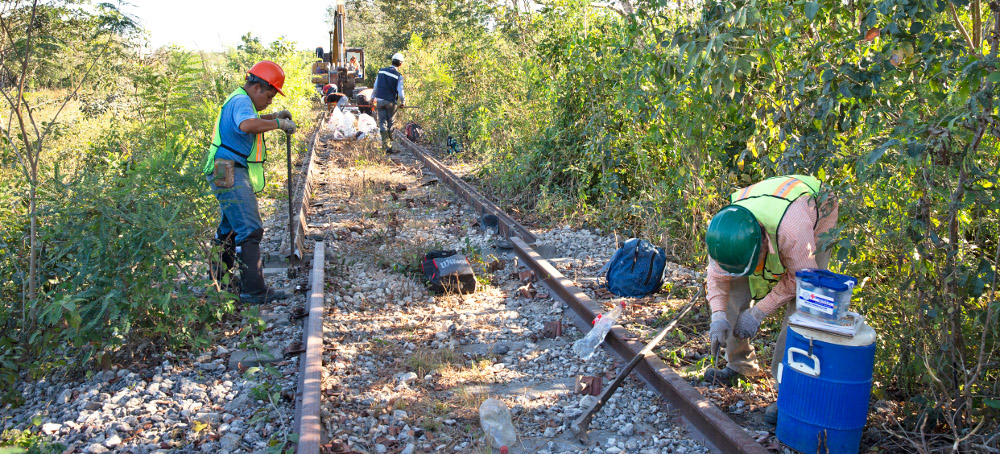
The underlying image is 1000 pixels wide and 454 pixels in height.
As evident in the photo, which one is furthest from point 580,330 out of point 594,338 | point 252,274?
point 252,274

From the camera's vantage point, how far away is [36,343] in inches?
171

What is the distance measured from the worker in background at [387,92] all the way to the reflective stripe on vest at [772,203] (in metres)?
12.3

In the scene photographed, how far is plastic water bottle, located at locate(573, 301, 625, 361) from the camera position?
462 centimetres

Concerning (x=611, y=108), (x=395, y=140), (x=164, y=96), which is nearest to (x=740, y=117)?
(x=611, y=108)

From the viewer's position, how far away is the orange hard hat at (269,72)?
5672 mm

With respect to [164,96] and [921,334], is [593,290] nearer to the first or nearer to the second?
[921,334]

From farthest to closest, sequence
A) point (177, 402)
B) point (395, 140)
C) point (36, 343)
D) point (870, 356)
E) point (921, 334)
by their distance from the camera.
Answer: point (395, 140) < point (36, 343) < point (177, 402) < point (921, 334) < point (870, 356)

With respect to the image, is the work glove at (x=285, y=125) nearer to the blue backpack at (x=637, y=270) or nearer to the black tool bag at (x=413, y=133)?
the blue backpack at (x=637, y=270)

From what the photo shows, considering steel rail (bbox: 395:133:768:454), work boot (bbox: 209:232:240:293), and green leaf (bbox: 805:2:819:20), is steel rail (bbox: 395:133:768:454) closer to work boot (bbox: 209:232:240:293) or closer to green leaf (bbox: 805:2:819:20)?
green leaf (bbox: 805:2:819:20)

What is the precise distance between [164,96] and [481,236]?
5.08m

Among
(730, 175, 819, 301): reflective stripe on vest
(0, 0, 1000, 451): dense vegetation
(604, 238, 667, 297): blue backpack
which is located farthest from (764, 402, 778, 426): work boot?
(604, 238, 667, 297): blue backpack

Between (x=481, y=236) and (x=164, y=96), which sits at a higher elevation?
(x=164, y=96)

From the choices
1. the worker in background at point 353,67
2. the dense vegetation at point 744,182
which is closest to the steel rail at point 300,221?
the dense vegetation at point 744,182

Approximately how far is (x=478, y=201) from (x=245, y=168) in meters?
3.91
